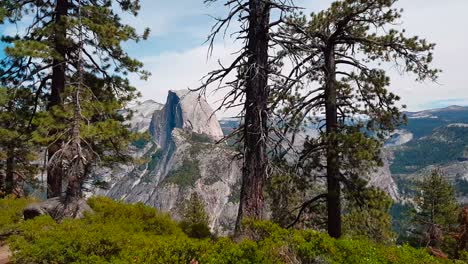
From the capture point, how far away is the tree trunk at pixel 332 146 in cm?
1270

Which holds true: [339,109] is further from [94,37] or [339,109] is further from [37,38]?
[37,38]

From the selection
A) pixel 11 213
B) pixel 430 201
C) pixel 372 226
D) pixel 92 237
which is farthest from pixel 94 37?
pixel 430 201

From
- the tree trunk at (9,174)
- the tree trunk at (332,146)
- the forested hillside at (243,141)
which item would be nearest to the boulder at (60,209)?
the forested hillside at (243,141)

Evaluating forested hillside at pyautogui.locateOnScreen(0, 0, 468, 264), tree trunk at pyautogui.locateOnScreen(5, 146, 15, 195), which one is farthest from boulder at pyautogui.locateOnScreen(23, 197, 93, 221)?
tree trunk at pyautogui.locateOnScreen(5, 146, 15, 195)

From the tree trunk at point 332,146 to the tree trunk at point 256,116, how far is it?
140 inches

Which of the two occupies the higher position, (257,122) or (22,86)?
(22,86)

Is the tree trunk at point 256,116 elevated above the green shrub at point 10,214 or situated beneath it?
elevated above

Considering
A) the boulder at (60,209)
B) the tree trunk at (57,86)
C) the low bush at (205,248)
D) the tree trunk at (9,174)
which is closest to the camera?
the low bush at (205,248)

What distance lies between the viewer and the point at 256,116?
9.83 m

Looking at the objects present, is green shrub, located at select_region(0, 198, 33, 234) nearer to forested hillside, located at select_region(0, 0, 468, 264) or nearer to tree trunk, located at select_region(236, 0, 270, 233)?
forested hillside, located at select_region(0, 0, 468, 264)

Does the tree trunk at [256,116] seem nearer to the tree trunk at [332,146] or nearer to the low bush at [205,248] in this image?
the low bush at [205,248]

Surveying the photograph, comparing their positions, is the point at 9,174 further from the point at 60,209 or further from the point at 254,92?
the point at 254,92

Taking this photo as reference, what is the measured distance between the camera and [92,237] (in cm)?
781

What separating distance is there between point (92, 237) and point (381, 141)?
931cm
